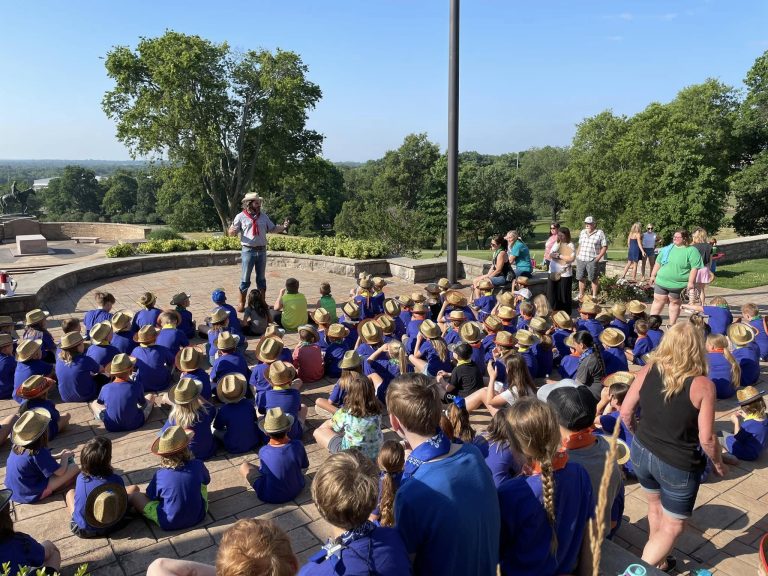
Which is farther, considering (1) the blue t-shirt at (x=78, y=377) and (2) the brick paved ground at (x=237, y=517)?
(1) the blue t-shirt at (x=78, y=377)

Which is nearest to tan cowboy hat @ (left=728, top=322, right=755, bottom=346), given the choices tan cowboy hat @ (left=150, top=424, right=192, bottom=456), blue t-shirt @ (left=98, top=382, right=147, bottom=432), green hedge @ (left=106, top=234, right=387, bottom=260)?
tan cowboy hat @ (left=150, top=424, right=192, bottom=456)

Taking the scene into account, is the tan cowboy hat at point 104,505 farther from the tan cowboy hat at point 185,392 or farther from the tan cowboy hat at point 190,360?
the tan cowboy hat at point 190,360

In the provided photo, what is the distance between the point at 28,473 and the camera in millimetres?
4098

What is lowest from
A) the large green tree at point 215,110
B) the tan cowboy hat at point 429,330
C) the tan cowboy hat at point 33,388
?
the tan cowboy hat at point 33,388

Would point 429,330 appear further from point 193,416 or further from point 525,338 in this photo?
point 193,416

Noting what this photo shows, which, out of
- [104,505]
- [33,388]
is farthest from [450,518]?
[33,388]

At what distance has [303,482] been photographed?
4.30 m

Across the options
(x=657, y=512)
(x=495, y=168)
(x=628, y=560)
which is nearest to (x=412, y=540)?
(x=628, y=560)

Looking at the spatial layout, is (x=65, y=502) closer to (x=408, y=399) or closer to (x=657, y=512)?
(x=408, y=399)

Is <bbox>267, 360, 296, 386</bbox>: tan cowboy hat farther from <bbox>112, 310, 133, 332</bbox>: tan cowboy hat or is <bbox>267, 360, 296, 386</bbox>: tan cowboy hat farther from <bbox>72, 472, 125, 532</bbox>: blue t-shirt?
<bbox>112, 310, 133, 332</bbox>: tan cowboy hat

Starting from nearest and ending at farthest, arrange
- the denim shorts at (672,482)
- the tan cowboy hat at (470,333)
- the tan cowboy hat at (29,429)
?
the denim shorts at (672,482), the tan cowboy hat at (29,429), the tan cowboy hat at (470,333)

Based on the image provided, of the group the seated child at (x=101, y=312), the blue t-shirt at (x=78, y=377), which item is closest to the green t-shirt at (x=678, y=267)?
the blue t-shirt at (x=78, y=377)

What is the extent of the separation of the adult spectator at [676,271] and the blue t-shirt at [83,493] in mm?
7528

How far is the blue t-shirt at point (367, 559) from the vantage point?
2016 millimetres
